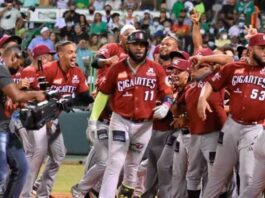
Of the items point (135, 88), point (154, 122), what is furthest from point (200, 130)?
point (154, 122)

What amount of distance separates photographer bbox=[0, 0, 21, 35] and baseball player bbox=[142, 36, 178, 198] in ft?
40.6

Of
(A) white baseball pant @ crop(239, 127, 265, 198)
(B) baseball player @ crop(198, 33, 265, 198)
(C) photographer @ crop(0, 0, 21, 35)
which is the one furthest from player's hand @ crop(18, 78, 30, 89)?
(C) photographer @ crop(0, 0, 21, 35)

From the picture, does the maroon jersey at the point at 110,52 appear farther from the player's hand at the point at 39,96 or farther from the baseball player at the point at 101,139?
the player's hand at the point at 39,96

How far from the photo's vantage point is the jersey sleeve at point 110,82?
36.3 feet

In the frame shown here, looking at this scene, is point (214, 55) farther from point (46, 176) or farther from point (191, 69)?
point (46, 176)

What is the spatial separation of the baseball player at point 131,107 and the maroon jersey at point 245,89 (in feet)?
2.69

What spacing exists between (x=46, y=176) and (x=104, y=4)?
46.7 feet

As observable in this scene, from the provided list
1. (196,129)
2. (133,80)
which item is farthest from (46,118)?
(196,129)

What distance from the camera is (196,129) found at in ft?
37.0

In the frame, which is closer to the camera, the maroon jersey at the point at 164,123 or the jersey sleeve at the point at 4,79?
the jersey sleeve at the point at 4,79

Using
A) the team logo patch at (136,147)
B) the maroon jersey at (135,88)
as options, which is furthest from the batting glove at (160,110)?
the team logo patch at (136,147)

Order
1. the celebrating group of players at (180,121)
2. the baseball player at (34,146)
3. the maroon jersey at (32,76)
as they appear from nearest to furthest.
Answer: the celebrating group of players at (180,121) → the baseball player at (34,146) → the maroon jersey at (32,76)

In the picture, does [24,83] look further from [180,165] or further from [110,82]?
[180,165]

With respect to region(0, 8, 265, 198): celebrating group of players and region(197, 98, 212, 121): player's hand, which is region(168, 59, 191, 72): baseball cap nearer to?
region(0, 8, 265, 198): celebrating group of players
